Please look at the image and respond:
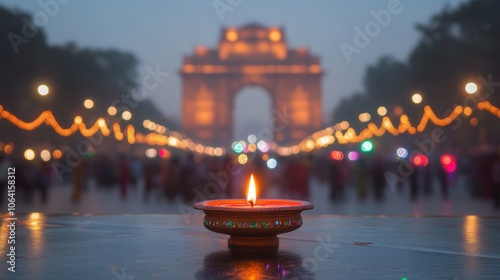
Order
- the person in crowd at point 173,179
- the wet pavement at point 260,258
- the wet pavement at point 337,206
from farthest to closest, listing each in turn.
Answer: the person in crowd at point 173,179
the wet pavement at point 337,206
the wet pavement at point 260,258

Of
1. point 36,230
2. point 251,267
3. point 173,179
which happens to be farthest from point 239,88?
point 251,267

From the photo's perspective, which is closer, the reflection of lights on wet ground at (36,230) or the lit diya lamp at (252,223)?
the lit diya lamp at (252,223)

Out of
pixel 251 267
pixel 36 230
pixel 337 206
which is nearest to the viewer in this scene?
pixel 251 267

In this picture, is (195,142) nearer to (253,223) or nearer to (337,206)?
(337,206)

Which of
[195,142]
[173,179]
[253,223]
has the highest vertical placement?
[195,142]

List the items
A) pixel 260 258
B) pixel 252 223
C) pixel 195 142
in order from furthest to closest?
1. pixel 195 142
2. pixel 252 223
3. pixel 260 258

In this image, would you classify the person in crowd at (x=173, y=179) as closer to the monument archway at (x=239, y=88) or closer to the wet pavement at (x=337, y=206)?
the wet pavement at (x=337, y=206)

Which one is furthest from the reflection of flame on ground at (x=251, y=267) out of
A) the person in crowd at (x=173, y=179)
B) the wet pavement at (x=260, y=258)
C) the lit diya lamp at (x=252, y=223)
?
the person in crowd at (x=173, y=179)
